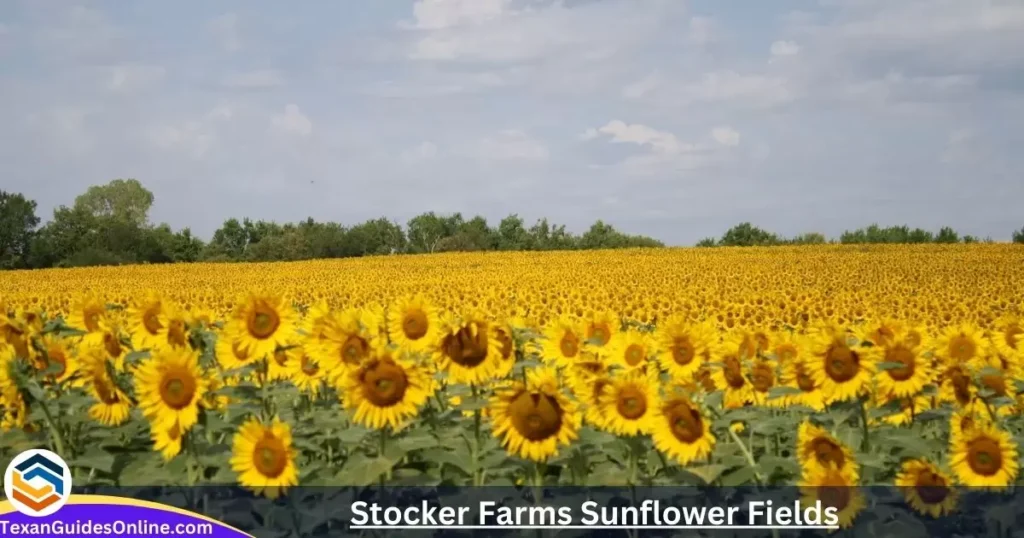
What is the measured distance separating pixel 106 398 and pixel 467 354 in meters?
1.69

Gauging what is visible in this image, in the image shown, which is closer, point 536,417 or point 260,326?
point 536,417

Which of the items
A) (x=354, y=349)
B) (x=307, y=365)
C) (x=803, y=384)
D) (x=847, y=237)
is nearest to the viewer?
(x=354, y=349)

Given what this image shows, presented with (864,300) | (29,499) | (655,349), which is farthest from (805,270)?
(29,499)

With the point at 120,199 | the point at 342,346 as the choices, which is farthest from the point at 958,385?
the point at 120,199

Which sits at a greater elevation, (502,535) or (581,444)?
(581,444)

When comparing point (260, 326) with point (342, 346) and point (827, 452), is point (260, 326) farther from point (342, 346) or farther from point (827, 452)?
point (827, 452)

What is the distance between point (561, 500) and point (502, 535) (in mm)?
272

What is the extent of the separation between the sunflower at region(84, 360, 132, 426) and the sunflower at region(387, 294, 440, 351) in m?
1.25

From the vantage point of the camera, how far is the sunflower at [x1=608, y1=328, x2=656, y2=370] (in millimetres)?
5605

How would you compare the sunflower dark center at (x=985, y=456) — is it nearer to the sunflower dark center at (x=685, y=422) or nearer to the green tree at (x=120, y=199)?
the sunflower dark center at (x=685, y=422)

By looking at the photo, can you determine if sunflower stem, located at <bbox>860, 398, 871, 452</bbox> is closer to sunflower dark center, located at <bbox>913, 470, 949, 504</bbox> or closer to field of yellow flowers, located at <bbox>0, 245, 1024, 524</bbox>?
field of yellow flowers, located at <bbox>0, 245, 1024, 524</bbox>

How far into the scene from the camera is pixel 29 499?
4.63m

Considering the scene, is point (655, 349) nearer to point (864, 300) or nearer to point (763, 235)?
point (864, 300)

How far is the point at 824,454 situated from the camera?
430cm
